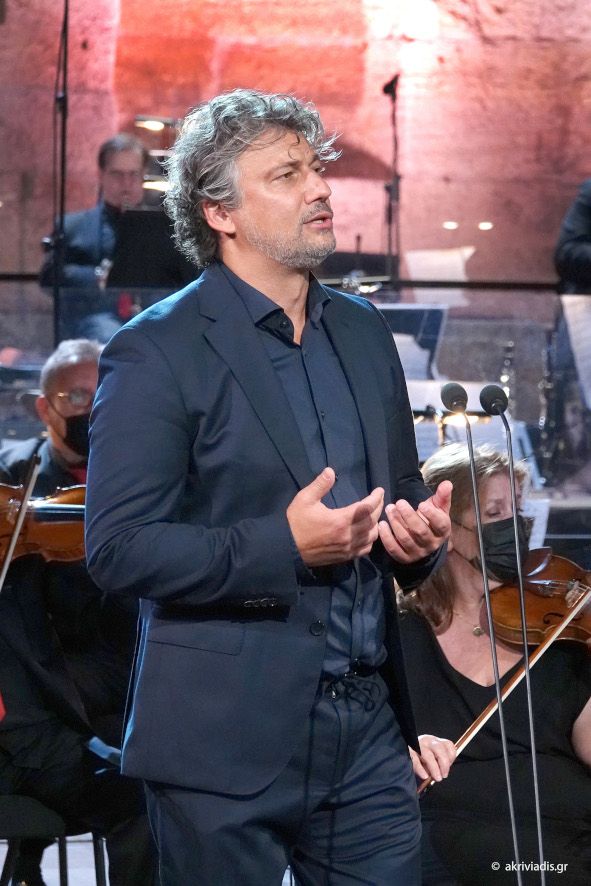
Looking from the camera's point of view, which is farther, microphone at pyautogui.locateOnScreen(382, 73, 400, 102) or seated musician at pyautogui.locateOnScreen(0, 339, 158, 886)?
microphone at pyautogui.locateOnScreen(382, 73, 400, 102)

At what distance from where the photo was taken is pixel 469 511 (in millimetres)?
3002

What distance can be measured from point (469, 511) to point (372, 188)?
11.6 feet

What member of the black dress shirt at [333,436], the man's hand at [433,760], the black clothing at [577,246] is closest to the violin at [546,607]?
the man's hand at [433,760]

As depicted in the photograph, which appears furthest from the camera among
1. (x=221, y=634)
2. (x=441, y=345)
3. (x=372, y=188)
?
(x=372, y=188)

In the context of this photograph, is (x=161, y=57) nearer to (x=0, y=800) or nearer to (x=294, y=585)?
(x=0, y=800)

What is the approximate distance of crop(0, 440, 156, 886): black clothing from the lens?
3.03 meters

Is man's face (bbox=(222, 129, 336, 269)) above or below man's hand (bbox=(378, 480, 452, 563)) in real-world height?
above

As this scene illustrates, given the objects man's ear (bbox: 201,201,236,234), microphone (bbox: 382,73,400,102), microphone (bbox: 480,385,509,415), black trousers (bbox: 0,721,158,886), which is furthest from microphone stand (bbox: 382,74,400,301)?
man's ear (bbox: 201,201,236,234)

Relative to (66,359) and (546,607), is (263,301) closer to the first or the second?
(546,607)

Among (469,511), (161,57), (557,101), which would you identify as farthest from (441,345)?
(469,511)

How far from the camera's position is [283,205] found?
2018 millimetres

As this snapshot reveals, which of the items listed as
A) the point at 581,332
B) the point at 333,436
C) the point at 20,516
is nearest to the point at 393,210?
the point at 581,332

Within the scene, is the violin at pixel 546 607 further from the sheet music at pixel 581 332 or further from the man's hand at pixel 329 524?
the sheet music at pixel 581 332

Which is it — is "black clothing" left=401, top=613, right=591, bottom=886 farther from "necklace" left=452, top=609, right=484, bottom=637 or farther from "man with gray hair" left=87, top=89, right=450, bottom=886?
"man with gray hair" left=87, top=89, right=450, bottom=886
